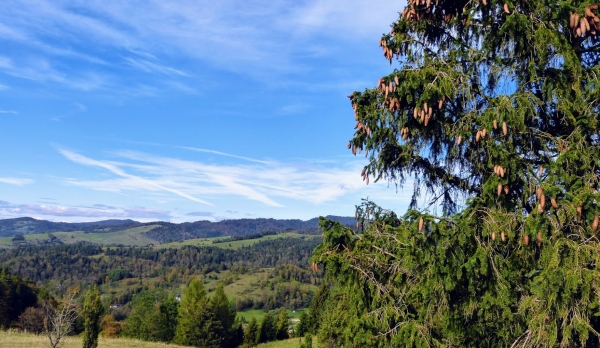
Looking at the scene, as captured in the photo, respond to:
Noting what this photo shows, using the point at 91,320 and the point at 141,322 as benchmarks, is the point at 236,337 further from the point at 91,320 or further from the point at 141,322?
the point at 91,320

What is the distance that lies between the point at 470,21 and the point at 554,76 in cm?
159

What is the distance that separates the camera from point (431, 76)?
252 inches

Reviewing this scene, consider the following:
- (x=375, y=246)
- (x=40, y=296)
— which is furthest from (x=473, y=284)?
(x=40, y=296)

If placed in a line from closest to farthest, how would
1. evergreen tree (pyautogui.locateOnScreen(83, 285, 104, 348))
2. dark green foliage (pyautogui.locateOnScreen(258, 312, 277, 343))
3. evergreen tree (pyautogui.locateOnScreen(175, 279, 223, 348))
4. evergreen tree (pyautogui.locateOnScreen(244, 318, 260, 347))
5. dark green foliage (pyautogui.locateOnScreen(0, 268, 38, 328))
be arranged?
evergreen tree (pyautogui.locateOnScreen(83, 285, 104, 348)) → dark green foliage (pyautogui.locateOnScreen(0, 268, 38, 328)) → evergreen tree (pyautogui.locateOnScreen(175, 279, 223, 348)) → evergreen tree (pyautogui.locateOnScreen(244, 318, 260, 347)) → dark green foliage (pyautogui.locateOnScreen(258, 312, 277, 343))

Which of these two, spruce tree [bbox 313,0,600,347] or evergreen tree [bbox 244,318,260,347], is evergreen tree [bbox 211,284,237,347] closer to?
evergreen tree [bbox 244,318,260,347]

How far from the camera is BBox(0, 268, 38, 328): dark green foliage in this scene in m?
51.9

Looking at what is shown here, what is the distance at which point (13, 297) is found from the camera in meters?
54.4

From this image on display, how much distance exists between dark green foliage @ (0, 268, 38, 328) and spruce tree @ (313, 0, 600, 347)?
57.2m

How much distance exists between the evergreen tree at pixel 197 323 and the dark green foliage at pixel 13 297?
19909mm

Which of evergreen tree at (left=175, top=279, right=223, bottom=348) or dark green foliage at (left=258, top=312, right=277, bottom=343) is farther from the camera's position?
dark green foliage at (left=258, top=312, right=277, bottom=343)

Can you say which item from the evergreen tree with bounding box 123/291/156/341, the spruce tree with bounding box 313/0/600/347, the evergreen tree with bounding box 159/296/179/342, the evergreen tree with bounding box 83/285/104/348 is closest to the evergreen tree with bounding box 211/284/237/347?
the evergreen tree with bounding box 159/296/179/342

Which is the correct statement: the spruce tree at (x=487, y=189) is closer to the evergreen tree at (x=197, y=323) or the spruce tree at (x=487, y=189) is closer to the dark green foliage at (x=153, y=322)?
the evergreen tree at (x=197, y=323)

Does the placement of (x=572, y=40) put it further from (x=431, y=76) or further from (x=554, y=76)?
(x=431, y=76)

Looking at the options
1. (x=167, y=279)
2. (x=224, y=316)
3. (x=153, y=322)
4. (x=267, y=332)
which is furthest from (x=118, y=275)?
(x=267, y=332)
